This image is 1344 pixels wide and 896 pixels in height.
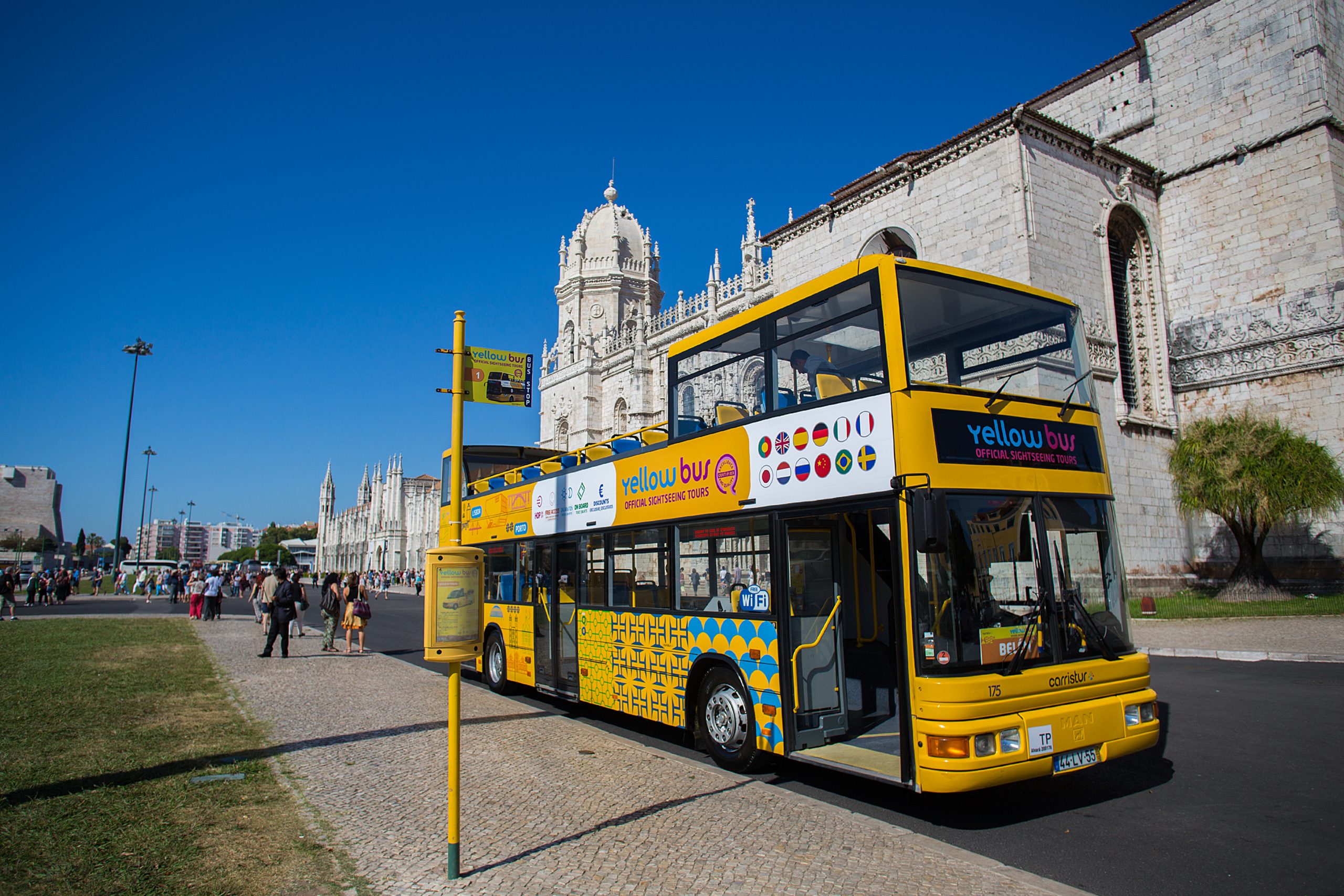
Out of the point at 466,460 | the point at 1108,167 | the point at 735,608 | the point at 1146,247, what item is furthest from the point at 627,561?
the point at 1146,247

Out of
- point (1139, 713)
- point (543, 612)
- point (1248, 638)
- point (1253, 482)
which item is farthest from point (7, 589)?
point (1253, 482)

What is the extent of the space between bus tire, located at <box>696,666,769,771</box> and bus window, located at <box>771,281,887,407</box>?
2.49m

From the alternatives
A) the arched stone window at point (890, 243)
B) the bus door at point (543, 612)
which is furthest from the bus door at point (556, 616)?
the arched stone window at point (890, 243)

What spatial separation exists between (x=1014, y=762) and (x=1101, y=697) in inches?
39.5

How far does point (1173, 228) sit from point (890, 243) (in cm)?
867

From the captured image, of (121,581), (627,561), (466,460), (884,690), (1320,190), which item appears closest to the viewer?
(884,690)

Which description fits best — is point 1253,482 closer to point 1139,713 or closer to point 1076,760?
point 1139,713

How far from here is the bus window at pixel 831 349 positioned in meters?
5.59

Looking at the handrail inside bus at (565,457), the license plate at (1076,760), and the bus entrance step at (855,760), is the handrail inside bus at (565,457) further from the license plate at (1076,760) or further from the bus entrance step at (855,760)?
the license plate at (1076,760)

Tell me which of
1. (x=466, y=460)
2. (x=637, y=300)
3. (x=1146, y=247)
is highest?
(x=637, y=300)

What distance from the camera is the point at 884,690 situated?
6.48m

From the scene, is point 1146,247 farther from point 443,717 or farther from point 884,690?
point 443,717

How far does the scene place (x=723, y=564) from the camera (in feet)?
22.2

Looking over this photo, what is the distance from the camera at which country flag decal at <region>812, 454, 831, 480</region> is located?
5.73 metres
